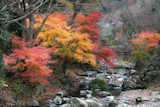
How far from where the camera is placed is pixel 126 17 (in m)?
29.7

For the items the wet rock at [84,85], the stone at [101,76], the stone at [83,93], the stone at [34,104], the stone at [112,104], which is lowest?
the wet rock at [84,85]

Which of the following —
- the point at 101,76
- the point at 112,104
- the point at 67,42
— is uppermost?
the point at 67,42

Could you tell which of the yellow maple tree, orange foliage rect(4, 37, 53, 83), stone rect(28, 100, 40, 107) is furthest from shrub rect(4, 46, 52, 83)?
the yellow maple tree

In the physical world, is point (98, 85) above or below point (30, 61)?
below

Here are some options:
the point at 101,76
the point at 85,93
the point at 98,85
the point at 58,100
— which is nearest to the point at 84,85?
the point at 98,85

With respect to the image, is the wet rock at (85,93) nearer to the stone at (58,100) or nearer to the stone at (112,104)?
the stone at (58,100)

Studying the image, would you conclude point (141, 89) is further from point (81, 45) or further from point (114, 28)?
point (114, 28)

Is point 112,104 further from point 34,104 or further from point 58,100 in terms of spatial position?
point 34,104

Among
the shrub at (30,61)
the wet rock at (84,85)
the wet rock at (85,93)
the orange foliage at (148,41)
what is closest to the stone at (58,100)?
the shrub at (30,61)

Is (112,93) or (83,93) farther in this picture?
(112,93)

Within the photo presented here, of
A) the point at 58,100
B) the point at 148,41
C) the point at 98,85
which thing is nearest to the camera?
the point at 58,100

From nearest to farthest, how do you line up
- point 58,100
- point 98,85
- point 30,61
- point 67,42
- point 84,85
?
point 30,61
point 58,100
point 67,42
point 98,85
point 84,85

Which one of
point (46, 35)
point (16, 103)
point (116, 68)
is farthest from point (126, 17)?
point (16, 103)

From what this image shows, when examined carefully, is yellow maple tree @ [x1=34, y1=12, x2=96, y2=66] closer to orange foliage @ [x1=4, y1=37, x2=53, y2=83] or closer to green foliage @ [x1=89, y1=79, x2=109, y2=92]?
green foliage @ [x1=89, y1=79, x2=109, y2=92]
